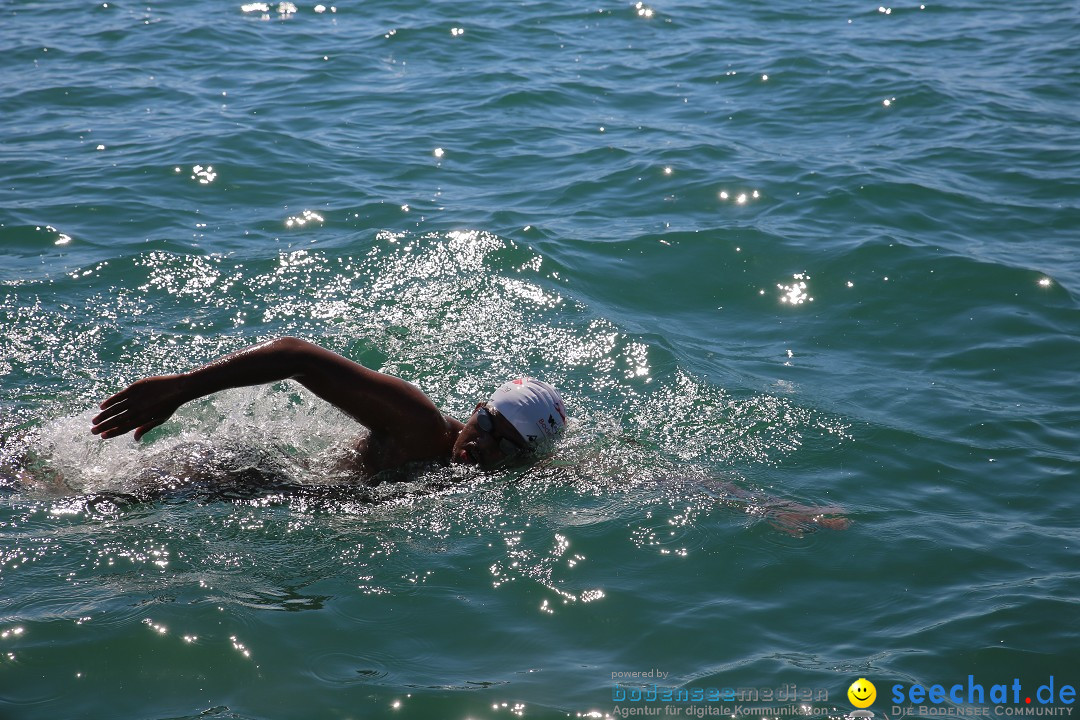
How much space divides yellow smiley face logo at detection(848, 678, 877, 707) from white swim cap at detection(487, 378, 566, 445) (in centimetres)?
258

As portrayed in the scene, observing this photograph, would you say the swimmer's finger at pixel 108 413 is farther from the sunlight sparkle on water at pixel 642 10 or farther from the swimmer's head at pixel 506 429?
the sunlight sparkle on water at pixel 642 10

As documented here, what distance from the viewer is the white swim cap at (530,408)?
21.7 ft

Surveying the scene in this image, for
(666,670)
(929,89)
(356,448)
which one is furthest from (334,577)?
(929,89)

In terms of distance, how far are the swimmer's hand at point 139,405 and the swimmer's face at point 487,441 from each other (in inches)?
72.9

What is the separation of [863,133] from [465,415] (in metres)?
7.65

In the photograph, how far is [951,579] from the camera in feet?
18.9

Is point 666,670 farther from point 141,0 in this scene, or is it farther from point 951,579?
point 141,0

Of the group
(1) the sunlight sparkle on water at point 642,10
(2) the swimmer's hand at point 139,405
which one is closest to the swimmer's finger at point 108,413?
(2) the swimmer's hand at point 139,405

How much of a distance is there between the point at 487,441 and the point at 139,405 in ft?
7.18

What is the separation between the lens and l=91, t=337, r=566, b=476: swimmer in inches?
208

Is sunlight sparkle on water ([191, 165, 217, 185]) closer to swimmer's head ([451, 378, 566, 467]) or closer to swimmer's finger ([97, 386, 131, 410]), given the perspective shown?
swimmer's head ([451, 378, 566, 467])

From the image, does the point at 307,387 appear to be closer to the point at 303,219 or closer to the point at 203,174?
the point at 303,219

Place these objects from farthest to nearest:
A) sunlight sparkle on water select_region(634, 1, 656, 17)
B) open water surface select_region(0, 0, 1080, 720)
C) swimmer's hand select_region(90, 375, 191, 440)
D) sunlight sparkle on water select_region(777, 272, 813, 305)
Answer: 1. sunlight sparkle on water select_region(634, 1, 656, 17)
2. sunlight sparkle on water select_region(777, 272, 813, 305)
3. swimmer's hand select_region(90, 375, 191, 440)
4. open water surface select_region(0, 0, 1080, 720)

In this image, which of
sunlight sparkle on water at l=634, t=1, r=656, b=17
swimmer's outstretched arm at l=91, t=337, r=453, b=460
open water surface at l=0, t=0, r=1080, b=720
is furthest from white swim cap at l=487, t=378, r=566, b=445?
sunlight sparkle on water at l=634, t=1, r=656, b=17
